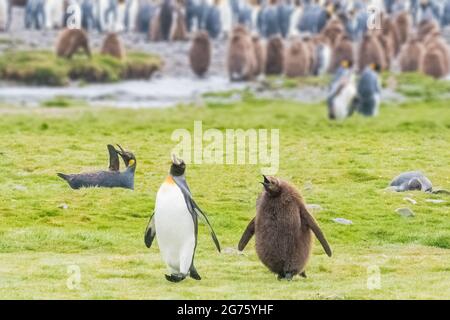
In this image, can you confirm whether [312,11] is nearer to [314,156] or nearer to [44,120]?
[44,120]

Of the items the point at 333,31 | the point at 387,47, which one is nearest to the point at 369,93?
the point at 387,47

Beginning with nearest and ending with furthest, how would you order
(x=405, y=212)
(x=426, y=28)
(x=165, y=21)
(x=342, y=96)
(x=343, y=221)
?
(x=343, y=221) → (x=405, y=212) → (x=342, y=96) → (x=165, y=21) → (x=426, y=28)

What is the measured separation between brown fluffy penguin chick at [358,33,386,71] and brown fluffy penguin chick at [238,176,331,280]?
15.0m

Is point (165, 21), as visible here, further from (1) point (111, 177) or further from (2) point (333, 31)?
(1) point (111, 177)

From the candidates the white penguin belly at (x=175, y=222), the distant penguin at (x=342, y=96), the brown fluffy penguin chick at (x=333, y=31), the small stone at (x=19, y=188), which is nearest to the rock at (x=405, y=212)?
the white penguin belly at (x=175, y=222)

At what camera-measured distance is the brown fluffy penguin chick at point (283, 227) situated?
8.04 metres

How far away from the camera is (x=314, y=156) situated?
13023 mm

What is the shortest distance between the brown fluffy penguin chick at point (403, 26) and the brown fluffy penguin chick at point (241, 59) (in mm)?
5088

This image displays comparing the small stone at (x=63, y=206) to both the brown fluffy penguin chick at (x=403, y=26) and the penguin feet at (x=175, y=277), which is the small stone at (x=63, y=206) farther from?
the brown fluffy penguin chick at (x=403, y=26)

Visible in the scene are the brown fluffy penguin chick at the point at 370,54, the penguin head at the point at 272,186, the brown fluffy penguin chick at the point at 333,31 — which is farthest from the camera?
the brown fluffy penguin chick at the point at 333,31

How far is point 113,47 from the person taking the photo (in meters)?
23.0

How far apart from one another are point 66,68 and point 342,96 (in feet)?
19.9

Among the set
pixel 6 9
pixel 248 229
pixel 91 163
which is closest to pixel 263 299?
pixel 248 229

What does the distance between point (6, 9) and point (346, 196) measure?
51.2 feet
